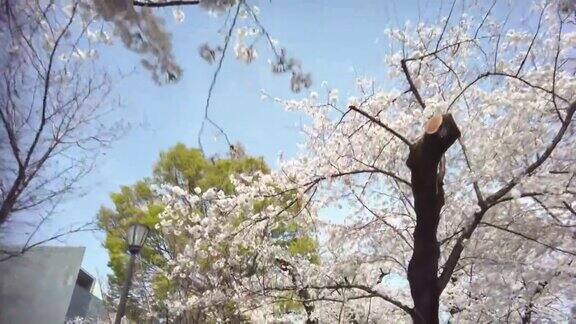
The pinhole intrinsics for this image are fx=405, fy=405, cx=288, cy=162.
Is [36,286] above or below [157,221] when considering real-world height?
below

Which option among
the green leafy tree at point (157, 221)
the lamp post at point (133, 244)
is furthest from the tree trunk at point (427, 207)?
the green leafy tree at point (157, 221)

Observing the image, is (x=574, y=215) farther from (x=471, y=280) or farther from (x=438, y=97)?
(x=438, y=97)

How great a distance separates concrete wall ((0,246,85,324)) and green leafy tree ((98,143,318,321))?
551cm

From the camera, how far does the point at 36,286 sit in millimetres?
1295

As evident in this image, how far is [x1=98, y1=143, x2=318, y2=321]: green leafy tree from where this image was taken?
23.8 ft

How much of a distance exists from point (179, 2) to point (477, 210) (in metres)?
3.23

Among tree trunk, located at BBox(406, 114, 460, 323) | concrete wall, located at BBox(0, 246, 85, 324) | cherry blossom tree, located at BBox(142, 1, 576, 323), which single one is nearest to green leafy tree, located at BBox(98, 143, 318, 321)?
cherry blossom tree, located at BBox(142, 1, 576, 323)

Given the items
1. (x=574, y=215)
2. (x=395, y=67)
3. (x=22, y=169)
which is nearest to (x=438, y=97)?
(x=395, y=67)

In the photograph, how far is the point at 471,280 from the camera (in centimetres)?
580

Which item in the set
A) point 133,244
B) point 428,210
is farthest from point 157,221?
point 428,210

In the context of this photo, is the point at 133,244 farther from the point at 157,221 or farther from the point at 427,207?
the point at 427,207

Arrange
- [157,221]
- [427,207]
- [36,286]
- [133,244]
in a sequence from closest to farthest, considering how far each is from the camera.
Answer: [36,286], [427,207], [133,244], [157,221]

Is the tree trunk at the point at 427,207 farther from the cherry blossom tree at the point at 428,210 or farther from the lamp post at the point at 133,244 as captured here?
the lamp post at the point at 133,244

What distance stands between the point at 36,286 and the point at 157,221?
6.37 metres
